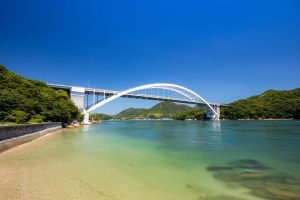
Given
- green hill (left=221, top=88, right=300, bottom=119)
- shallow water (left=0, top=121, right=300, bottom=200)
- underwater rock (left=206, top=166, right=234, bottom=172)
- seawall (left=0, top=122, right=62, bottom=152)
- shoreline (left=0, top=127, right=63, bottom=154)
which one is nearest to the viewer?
shallow water (left=0, top=121, right=300, bottom=200)

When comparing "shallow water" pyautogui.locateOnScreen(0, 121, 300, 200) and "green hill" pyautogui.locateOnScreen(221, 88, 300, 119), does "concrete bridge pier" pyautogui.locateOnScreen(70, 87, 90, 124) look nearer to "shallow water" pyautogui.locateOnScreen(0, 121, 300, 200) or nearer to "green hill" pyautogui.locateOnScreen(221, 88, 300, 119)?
"shallow water" pyautogui.locateOnScreen(0, 121, 300, 200)

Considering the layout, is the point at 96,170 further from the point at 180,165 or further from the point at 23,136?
the point at 23,136

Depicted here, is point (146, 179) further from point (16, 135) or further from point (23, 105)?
point (23, 105)

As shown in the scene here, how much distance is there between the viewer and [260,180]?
18.3ft

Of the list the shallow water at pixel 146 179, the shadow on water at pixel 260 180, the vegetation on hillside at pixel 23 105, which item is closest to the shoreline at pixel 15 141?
the shallow water at pixel 146 179

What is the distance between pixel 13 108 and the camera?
19922 millimetres

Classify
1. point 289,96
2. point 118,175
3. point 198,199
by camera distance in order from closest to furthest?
point 198,199 → point 118,175 → point 289,96

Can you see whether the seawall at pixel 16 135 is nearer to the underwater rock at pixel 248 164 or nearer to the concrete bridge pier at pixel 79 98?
the underwater rock at pixel 248 164

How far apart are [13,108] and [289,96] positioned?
4167 inches

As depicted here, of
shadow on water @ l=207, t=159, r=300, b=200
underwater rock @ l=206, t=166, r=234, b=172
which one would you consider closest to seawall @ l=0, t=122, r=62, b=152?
underwater rock @ l=206, t=166, r=234, b=172

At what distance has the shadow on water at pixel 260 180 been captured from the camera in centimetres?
454

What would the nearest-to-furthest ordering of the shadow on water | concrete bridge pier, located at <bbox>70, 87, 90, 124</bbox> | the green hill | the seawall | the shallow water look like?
1. the shallow water
2. the shadow on water
3. the seawall
4. concrete bridge pier, located at <bbox>70, 87, 90, 124</bbox>
5. the green hill

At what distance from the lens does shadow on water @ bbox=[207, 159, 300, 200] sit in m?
4.54

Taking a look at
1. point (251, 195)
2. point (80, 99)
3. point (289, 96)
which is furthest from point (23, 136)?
point (289, 96)
